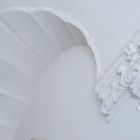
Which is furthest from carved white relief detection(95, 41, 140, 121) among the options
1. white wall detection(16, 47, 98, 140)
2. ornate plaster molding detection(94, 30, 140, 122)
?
white wall detection(16, 47, 98, 140)

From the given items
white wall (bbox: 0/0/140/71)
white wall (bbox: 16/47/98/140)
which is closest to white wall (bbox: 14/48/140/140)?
Answer: white wall (bbox: 16/47/98/140)

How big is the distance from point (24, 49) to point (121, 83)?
102 cm

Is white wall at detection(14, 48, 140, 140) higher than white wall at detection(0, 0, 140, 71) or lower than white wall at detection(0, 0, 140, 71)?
lower

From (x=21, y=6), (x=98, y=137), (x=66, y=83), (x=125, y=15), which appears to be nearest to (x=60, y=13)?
(x=21, y=6)

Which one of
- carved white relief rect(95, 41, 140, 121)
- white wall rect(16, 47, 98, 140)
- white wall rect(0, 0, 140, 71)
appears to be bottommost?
white wall rect(16, 47, 98, 140)

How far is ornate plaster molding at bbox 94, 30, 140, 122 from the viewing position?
69.0 inches

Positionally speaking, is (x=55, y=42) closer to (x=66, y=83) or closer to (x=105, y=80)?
(x=66, y=83)

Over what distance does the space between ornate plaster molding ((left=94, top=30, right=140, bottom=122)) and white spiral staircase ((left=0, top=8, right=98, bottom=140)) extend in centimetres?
23

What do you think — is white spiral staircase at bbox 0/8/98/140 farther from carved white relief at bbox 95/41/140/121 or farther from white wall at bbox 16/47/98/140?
carved white relief at bbox 95/41/140/121

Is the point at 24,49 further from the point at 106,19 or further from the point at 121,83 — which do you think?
the point at 121,83

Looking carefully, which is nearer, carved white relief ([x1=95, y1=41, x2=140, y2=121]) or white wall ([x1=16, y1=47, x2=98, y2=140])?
carved white relief ([x1=95, y1=41, x2=140, y2=121])

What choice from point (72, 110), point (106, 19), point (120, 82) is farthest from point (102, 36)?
point (72, 110)

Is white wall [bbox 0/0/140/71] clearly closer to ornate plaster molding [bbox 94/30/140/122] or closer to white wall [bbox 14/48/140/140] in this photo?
ornate plaster molding [bbox 94/30/140/122]

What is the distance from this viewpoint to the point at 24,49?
243 centimetres
